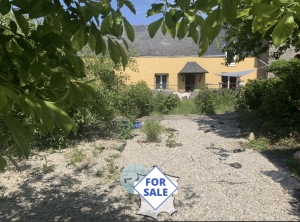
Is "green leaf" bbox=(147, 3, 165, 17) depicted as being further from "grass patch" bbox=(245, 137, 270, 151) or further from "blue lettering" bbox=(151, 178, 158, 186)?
"grass patch" bbox=(245, 137, 270, 151)

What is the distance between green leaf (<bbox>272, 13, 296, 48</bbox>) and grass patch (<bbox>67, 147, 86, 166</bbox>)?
5.43 m

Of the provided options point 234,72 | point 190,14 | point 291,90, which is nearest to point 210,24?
point 190,14

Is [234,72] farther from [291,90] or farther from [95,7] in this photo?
[95,7]

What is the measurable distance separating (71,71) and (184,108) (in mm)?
12987

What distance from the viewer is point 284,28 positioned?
48.4 inches

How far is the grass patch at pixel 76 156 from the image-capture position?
626cm

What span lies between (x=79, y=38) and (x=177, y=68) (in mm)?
24176

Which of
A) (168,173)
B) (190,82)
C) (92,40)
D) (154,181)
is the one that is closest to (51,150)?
(168,173)

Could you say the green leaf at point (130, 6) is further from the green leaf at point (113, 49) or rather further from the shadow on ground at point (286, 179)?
the shadow on ground at point (286, 179)

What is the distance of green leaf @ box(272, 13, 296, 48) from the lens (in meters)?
1.22

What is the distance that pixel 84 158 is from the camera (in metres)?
6.52

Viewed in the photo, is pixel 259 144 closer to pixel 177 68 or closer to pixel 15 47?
pixel 15 47

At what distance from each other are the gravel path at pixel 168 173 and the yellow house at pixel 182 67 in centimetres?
1761

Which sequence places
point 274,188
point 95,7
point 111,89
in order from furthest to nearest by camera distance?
1. point 111,89
2. point 274,188
3. point 95,7
